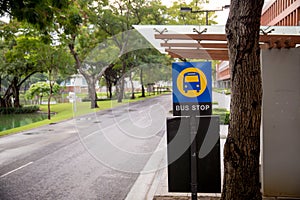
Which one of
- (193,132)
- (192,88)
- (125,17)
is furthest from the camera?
(125,17)

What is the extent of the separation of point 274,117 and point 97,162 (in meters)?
5.45

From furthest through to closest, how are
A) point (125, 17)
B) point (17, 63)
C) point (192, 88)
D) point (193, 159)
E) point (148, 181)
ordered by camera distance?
point (17, 63) → point (125, 17) → point (148, 181) → point (193, 159) → point (192, 88)

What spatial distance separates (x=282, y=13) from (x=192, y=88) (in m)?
5.27

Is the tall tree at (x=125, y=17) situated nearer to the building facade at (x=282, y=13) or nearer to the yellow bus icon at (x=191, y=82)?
the building facade at (x=282, y=13)

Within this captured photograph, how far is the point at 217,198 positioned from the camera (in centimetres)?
501

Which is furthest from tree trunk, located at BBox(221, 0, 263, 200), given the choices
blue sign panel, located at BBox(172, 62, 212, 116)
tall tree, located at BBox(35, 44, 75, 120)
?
tall tree, located at BBox(35, 44, 75, 120)

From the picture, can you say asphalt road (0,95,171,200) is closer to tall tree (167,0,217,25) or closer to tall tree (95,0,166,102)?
tall tree (167,0,217,25)

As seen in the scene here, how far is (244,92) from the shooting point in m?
→ 3.51

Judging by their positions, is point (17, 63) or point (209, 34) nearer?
point (209, 34)

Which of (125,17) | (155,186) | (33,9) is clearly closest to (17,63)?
(125,17)

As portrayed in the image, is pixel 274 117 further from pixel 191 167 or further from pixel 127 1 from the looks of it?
pixel 127 1

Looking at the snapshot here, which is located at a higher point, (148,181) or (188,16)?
(188,16)

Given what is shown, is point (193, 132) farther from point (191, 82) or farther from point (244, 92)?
point (244, 92)

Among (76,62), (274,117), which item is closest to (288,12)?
(274,117)
